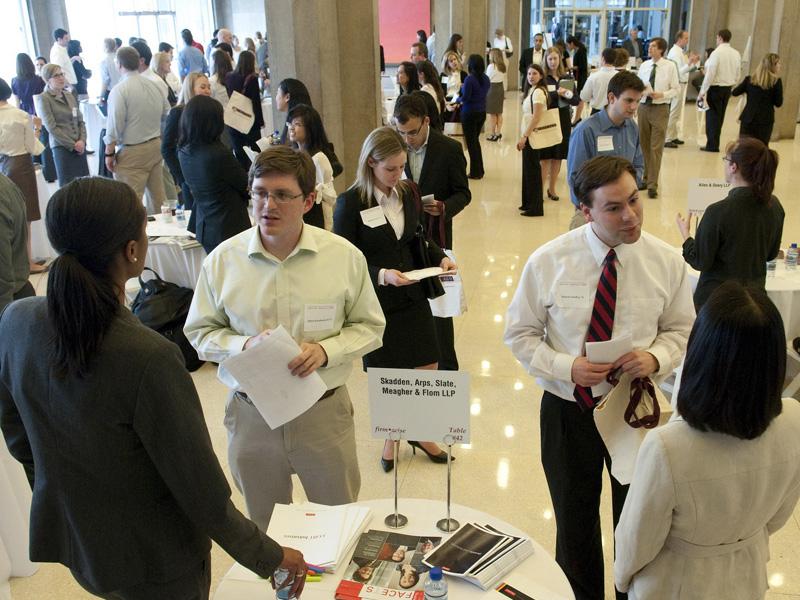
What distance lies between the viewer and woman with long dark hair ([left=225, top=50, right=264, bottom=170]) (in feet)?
27.8

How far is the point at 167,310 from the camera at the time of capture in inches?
195

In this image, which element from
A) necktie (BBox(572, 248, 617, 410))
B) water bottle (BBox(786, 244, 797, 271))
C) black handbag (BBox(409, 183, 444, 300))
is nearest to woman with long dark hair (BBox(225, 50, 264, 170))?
black handbag (BBox(409, 183, 444, 300))

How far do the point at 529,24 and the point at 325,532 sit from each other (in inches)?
962

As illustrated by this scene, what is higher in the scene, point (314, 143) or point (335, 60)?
point (335, 60)

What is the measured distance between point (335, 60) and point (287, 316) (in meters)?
5.37

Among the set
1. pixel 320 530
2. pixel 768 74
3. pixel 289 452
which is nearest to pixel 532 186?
pixel 768 74

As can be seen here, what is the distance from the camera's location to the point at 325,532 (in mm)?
2064

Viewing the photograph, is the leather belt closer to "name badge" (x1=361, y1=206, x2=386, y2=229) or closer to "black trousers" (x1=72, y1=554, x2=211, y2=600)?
"black trousers" (x1=72, y1=554, x2=211, y2=600)

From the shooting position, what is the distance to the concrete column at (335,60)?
6828mm

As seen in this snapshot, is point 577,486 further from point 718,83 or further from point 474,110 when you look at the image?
point 718,83

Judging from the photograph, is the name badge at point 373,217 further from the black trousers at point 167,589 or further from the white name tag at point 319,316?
the black trousers at point 167,589

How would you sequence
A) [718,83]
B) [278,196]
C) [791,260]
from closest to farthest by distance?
[278,196]
[791,260]
[718,83]

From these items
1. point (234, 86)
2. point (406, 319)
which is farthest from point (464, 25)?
point (406, 319)

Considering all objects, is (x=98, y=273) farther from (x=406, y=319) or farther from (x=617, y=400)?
(x=406, y=319)
